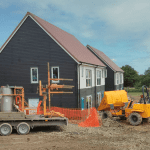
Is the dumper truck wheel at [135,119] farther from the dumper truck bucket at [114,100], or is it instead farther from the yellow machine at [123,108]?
the dumper truck bucket at [114,100]

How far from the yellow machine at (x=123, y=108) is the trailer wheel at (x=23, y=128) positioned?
7094 mm

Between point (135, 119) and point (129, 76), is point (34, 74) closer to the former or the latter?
point (135, 119)

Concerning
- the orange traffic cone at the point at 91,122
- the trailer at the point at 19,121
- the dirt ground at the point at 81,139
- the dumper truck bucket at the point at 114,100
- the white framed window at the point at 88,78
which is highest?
the white framed window at the point at 88,78

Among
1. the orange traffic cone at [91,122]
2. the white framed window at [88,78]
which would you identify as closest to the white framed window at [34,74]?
the white framed window at [88,78]

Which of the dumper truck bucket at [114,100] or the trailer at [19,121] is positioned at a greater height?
the dumper truck bucket at [114,100]

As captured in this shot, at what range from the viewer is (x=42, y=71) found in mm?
19219

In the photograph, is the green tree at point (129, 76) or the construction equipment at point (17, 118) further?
the green tree at point (129, 76)

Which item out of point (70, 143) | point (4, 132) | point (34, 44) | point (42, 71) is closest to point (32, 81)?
point (42, 71)

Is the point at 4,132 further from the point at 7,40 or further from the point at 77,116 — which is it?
the point at 7,40

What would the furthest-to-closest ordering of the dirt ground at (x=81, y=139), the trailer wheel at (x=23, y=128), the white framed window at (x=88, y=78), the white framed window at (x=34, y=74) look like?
the white framed window at (x=88, y=78) < the white framed window at (x=34, y=74) < the trailer wheel at (x=23, y=128) < the dirt ground at (x=81, y=139)

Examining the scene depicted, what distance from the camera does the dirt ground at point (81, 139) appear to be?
9367mm

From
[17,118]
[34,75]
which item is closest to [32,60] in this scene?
[34,75]

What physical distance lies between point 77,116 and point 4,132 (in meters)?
6.11

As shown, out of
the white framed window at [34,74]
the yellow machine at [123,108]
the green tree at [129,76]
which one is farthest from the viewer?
the green tree at [129,76]
